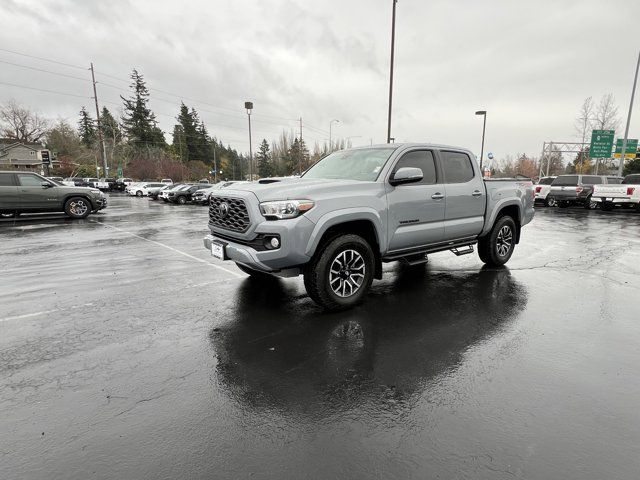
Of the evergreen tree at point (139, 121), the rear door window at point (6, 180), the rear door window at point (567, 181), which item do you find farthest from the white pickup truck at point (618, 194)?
the evergreen tree at point (139, 121)

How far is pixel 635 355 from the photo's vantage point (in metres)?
3.43

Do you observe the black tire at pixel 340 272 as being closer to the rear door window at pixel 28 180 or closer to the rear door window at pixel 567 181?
the rear door window at pixel 28 180

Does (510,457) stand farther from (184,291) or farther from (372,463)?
(184,291)

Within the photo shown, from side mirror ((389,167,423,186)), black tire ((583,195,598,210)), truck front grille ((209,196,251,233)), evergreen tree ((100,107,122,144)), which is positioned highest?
evergreen tree ((100,107,122,144))

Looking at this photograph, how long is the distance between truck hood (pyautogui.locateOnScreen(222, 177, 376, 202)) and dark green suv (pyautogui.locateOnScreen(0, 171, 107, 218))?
42.9ft

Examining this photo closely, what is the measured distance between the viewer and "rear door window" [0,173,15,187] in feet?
43.2

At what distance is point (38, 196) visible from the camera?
13.7m

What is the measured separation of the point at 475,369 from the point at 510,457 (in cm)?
104

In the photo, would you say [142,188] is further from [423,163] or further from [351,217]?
[351,217]

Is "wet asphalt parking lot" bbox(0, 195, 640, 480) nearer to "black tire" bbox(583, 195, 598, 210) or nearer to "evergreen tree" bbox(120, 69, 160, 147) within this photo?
"black tire" bbox(583, 195, 598, 210)

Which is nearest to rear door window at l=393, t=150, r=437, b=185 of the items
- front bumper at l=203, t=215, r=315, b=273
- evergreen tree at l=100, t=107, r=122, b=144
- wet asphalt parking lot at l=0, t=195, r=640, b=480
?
wet asphalt parking lot at l=0, t=195, r=640, b=480

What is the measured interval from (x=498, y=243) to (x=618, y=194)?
16477mm

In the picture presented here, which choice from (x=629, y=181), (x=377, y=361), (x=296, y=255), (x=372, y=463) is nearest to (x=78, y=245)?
(x=296, y=255)

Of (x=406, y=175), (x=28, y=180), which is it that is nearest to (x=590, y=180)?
(x=406, y=175)
